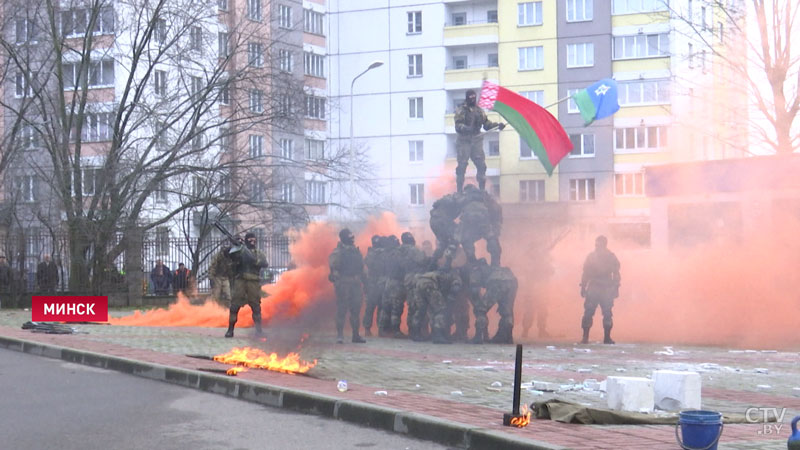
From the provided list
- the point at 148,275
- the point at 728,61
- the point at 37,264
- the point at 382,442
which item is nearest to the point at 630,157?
the point at 728,61

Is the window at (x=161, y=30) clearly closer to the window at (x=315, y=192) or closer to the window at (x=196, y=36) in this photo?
the window at (x=196, y=36)

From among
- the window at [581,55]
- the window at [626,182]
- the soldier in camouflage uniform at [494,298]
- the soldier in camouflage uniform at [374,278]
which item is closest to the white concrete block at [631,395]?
the soldier in camouflage uniform at [494,298]

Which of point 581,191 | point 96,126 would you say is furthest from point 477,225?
point 96,126

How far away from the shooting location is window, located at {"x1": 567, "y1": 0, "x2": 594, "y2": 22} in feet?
150

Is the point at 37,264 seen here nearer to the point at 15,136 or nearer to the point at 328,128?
the point at 15,136

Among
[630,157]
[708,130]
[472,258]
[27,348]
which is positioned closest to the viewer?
[27,348]

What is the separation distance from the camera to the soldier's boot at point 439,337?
16922 mm

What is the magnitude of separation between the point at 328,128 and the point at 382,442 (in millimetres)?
24509

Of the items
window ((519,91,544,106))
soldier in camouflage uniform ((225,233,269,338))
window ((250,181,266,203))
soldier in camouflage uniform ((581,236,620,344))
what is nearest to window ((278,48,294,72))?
window ((250,181,266,203))

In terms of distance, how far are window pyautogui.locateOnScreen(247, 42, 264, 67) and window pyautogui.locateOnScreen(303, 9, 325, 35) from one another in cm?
155

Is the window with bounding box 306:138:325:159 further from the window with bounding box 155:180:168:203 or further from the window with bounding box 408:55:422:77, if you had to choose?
the window with bounding box 155:180:168:203

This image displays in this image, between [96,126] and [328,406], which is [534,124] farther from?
[96,126]

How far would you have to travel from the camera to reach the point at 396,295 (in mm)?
18109

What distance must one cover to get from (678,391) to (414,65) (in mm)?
26123
